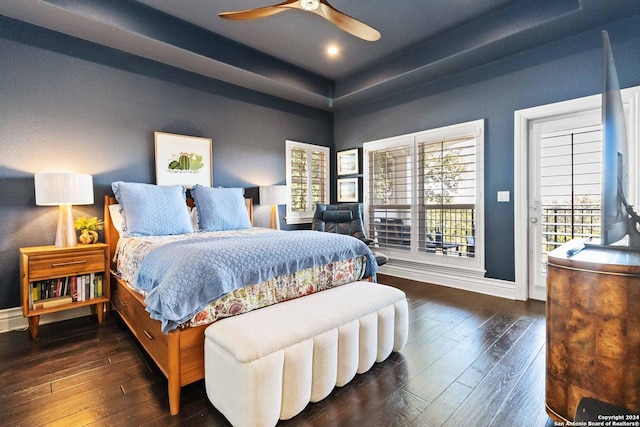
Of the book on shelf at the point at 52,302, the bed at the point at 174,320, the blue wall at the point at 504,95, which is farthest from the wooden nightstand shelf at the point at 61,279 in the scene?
the blue wall at the point at 504,95

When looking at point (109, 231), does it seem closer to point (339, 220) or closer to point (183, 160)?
point (183, 160)

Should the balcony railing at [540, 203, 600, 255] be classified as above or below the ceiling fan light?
below

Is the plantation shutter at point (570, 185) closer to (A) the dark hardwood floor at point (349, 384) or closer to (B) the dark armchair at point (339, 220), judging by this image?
(A) the dark hardwood floor at point (349, 384)

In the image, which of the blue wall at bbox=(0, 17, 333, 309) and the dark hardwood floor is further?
the blue wall at bbox=(0, 17, 333, 309)

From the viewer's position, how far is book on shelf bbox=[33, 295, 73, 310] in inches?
98.7

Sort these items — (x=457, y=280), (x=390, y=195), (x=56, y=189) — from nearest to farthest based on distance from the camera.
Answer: (x=56, y=189)
(x=457, y=280)
(x=390, y=195)

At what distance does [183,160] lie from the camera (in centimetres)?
359

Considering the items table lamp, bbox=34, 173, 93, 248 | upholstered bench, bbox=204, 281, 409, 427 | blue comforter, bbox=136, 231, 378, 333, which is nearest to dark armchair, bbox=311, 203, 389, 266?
blue comforter, bbox=136, 231, 378, 333

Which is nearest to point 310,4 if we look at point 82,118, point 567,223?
point 82,118

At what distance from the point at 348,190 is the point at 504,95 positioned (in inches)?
98.6

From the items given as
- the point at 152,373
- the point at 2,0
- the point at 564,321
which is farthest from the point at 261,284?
the point at 2,0

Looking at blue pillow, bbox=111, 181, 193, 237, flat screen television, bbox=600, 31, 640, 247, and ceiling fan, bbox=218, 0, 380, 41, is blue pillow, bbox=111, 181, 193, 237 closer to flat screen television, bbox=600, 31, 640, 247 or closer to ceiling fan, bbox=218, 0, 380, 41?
ceiling fan, bbox=218, 0, 380, 41

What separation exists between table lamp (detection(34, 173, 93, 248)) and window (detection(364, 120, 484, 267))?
3.51 meters

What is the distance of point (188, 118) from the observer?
146 inches
